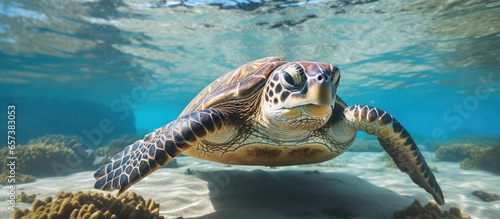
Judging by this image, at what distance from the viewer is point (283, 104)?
102 inches

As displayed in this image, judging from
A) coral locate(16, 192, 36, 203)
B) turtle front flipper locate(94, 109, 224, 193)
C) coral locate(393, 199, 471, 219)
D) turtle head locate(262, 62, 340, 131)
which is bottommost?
coral locate(16, 192, 36, 203)

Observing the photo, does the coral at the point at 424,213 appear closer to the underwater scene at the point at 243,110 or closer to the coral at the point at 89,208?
the underwater scene at the point at 243,110

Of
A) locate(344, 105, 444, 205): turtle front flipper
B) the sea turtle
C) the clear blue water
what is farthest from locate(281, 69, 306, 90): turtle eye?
the clear blue water

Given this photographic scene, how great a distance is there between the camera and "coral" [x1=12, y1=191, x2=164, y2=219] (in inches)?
104

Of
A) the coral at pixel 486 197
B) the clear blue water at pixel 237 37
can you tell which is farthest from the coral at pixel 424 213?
the clear blue water at pixel 237 37

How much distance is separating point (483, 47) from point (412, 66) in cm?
491

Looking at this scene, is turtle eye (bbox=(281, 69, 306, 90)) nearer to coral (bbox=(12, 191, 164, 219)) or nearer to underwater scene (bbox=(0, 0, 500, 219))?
underwater scene (bbox=(0, 0, 500, 219))

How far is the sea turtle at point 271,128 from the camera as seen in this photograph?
2.53 metres

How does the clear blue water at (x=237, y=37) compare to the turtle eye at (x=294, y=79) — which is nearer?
the turtle eye at (x=294, y=79)

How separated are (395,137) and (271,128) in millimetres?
1740

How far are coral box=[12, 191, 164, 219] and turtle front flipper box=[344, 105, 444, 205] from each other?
2.83m

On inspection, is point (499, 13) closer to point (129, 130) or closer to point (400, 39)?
point (400, 39)

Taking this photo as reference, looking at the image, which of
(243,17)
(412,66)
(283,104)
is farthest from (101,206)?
(412,66)

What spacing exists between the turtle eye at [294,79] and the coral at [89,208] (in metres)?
2.15
